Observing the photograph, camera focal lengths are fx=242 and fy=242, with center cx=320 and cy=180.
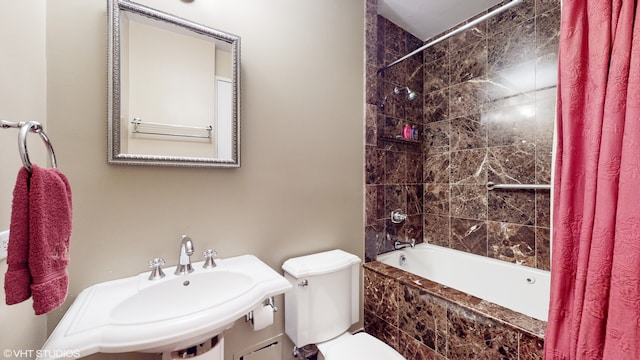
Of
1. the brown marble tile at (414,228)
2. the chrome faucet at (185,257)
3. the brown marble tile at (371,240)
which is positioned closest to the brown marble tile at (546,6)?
the brown marble tile at (414,228)

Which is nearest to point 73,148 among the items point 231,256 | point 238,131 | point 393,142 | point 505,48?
point 238,131

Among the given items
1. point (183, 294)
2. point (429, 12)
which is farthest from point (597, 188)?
point (429, 12)

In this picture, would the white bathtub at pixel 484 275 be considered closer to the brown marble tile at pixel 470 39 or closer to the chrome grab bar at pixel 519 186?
the chrome grab bar at pixel 519 186

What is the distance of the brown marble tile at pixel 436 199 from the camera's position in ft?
7.68

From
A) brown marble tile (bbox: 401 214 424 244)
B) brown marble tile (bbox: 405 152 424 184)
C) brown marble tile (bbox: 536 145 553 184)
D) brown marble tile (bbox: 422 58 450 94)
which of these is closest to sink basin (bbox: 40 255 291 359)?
brown marble tile (bbox: 401 214 424 244)

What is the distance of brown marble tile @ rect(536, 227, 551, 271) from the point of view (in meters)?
1.75

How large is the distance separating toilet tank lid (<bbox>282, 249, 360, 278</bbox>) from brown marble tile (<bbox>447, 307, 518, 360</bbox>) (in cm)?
56

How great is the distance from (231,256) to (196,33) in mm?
1099

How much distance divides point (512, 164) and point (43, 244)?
258 centimetres

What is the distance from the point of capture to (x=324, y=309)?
1335mm

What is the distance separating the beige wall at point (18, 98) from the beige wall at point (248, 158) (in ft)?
0.19

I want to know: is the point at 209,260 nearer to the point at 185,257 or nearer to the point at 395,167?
the point at 185,257

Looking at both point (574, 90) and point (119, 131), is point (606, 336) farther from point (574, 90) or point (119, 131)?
point (119, 131)

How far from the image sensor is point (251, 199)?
130cm
